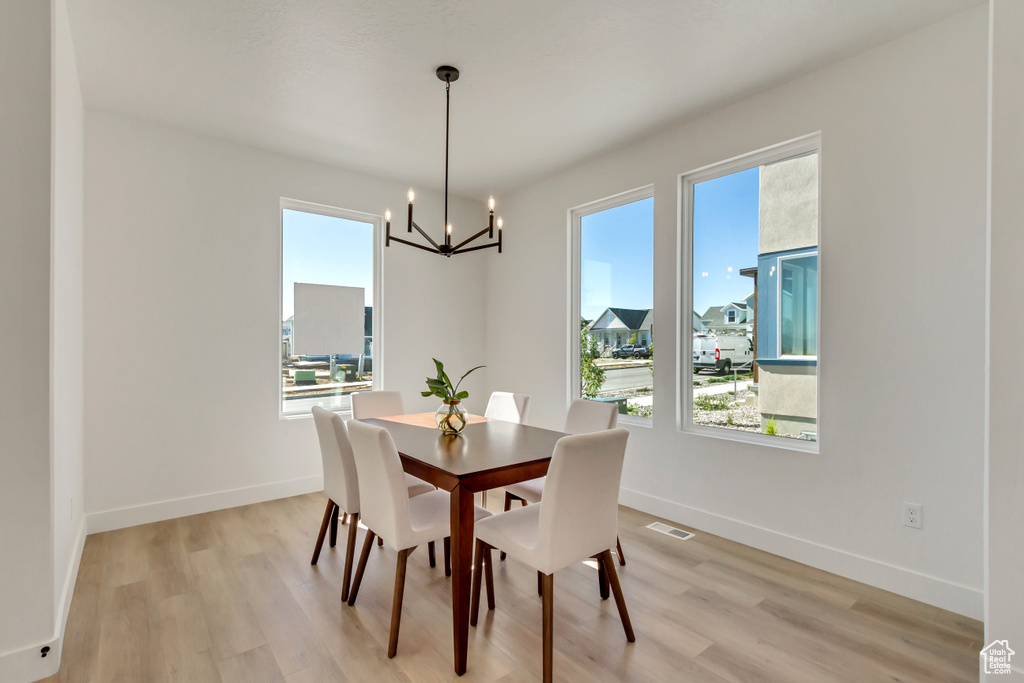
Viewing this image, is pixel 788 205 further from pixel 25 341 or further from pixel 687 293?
pixel 25 341

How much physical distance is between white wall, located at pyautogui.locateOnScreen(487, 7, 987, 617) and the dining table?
1.51m

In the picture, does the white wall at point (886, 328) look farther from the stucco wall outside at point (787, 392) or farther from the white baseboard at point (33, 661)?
the white baseboard at point (33, 661)

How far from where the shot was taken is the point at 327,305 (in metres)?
4.31

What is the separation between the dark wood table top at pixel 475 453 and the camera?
6.53 feet

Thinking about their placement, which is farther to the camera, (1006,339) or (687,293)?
(687,293)

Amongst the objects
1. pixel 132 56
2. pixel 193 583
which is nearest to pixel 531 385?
pixel 193 583

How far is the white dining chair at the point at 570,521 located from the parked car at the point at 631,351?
76.9 inches

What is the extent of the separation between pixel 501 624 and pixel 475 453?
0.76 m

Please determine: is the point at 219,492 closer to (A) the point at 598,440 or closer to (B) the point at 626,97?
(A) the point at 598,440

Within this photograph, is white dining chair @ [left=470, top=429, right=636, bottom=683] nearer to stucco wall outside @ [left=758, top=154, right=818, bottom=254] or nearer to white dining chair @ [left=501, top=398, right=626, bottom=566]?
white dining chair @ [left=501, top=398, right=626, bottom=566]

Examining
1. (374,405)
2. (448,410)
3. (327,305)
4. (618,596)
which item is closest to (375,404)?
(374,405)

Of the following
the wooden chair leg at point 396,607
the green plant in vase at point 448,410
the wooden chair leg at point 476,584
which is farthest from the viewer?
the green plant in vase at point 448,410

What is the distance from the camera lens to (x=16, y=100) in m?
1.80

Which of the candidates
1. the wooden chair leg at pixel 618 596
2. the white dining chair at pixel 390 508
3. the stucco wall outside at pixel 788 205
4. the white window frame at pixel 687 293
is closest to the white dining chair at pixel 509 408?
the white window frame at pixel 687 293
